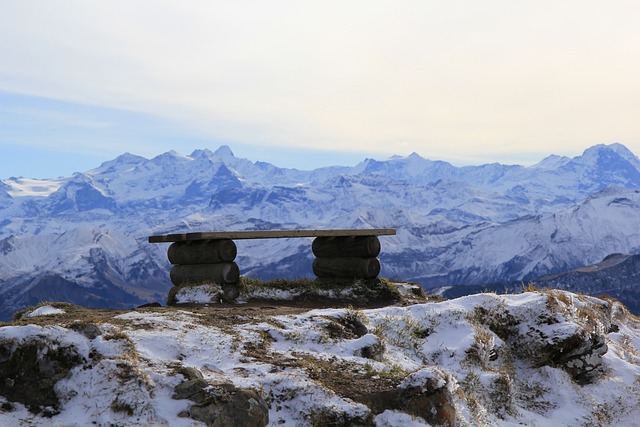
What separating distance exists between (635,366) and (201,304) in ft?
39.8

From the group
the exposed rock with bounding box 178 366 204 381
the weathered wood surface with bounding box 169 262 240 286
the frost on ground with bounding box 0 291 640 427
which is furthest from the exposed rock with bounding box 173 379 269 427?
the weathered wood surface with bounding box 169 262 240 286

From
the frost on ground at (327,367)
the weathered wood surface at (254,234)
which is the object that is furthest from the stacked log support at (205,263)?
the frost on ground at (327,367)

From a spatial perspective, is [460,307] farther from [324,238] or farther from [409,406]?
[324,238]

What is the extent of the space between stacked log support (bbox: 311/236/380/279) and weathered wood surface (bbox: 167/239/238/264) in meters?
3.96

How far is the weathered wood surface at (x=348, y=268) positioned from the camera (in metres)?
25.0

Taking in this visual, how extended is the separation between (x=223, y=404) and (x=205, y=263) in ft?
40.9

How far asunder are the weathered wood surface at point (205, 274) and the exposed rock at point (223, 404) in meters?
11.0

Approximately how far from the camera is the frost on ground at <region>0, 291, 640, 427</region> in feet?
36.1

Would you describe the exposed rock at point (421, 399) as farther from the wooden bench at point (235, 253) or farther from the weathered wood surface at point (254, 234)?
the weathered wood surface at point (254, 234)

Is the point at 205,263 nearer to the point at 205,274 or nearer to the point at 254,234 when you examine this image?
the point at 205,274

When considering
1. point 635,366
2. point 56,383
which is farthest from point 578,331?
point 56,383

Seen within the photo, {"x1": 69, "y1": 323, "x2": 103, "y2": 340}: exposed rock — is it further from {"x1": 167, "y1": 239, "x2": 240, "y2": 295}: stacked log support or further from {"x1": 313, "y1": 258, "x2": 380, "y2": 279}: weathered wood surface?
{"x1": 313, "y1": 258, "x2": 380, "y2": 279}: weathered wood surface

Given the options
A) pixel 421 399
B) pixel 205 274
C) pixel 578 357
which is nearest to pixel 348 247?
pixel 205 274

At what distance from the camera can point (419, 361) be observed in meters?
15.5
